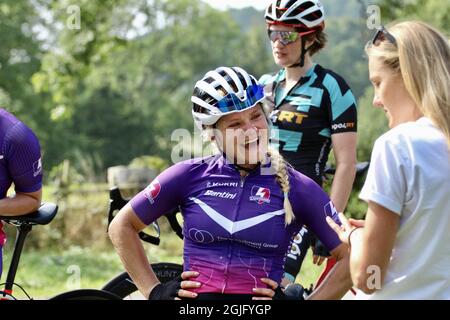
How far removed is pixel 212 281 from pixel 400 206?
117cm

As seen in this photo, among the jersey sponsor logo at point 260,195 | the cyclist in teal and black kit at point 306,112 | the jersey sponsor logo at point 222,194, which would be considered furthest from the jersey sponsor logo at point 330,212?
the cyclist in teal and black kit at point 306,112

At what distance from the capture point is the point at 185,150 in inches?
207

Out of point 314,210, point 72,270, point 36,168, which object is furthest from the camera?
point 72,270

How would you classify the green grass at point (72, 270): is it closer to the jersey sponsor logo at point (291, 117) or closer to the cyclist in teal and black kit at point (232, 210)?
the jersey sponsor logo at point (291, 117)

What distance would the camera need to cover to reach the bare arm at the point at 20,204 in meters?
4.58

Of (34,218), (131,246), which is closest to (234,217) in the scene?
(131,246)

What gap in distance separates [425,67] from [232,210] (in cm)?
122

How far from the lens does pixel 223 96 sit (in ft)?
13.0

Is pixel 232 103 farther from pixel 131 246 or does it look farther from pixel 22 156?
pixel 22 156

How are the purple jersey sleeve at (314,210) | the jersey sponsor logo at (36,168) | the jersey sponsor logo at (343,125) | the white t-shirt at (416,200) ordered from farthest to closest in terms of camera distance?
1. the jersey sponsor logo at (343,125)
2. the jersey sponsor logo at (36,168)
3. the purple jersey sleeve at (314,210)
4. the white t-shirt at (416,200)

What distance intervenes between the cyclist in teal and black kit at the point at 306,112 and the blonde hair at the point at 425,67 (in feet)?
7.51

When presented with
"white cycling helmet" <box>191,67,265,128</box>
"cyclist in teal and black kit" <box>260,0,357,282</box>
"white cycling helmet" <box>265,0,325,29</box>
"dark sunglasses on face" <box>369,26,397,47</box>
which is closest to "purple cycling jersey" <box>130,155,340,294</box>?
"white cycling helmet" <box>191,67,265,128</box>
